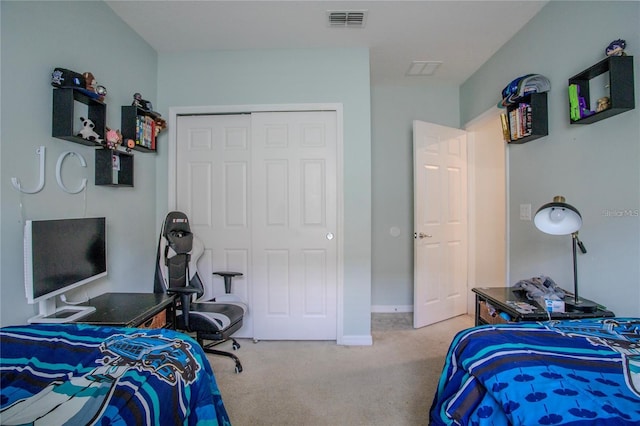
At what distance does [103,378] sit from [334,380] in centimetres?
154

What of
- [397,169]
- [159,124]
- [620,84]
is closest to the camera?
[620,84]

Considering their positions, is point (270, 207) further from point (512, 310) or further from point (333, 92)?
point (512, 310)

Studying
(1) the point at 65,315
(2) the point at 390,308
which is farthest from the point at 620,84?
(1) the point at 65,315

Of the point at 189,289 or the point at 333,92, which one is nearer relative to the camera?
the point at 189,289

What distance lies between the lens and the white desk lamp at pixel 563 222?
1.50m

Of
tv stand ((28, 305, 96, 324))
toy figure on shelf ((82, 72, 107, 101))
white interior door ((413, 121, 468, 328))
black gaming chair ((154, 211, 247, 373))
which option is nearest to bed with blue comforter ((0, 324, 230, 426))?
tv stand ((28, 305, 96, 324))

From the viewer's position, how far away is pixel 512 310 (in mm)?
1553

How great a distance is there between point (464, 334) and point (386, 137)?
8.56ft

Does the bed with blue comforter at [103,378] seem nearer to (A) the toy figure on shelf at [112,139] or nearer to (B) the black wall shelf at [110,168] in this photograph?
(B) the black wall shelf at [110,168]

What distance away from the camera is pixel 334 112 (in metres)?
2.60

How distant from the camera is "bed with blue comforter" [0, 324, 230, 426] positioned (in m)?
0.78

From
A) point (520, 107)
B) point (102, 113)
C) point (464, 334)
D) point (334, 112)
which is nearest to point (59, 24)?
point (102, 113)

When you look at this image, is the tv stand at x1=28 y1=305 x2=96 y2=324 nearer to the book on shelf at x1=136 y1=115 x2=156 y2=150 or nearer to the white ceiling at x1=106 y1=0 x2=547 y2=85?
the book on shelf at x1=136 y1=115 x2=156 y2=150

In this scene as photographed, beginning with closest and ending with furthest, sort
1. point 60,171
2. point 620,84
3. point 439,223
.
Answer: point 620,84
point 60,171
point 439,223
